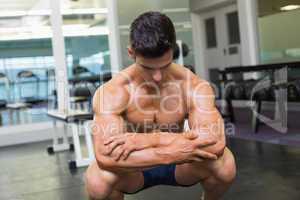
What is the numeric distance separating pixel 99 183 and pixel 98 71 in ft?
13.9

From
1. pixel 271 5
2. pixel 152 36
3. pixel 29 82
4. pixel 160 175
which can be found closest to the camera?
pixel 152 36

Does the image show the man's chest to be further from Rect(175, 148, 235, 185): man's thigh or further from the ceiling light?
the ceiling light

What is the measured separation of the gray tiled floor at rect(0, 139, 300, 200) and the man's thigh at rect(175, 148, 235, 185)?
825 mm

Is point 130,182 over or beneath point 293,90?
beneath

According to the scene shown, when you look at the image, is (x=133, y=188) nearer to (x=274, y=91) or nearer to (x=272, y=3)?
(x=274, y=91)

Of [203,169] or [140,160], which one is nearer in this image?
[140,160]

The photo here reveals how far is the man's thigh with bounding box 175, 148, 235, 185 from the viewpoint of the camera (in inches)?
44.5

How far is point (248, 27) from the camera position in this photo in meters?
5.73

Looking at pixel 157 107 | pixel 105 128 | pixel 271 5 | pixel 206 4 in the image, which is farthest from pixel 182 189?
pixel 206 4

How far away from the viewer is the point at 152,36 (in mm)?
984

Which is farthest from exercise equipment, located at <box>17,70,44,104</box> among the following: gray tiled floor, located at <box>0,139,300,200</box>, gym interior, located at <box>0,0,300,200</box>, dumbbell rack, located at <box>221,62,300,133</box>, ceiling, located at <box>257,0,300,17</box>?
ceiling, located at <box>257,0,300,17</box>

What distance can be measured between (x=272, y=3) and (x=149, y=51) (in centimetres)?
483

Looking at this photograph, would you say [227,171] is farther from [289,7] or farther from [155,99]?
[289,7]

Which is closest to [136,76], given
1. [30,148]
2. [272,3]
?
[30,148]
